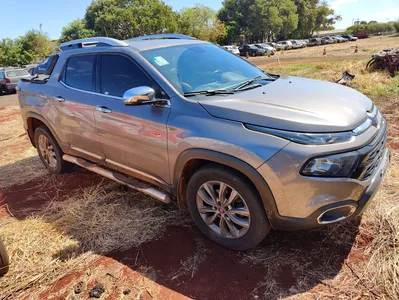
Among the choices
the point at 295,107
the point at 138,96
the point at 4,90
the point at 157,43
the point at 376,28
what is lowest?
the point at 4,90

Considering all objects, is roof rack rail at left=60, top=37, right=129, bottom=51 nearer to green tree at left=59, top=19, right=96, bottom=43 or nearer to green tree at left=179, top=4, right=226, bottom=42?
green tree at left=179, top=4, right=226, bottom=42

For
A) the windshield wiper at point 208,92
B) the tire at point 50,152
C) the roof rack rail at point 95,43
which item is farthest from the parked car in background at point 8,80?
the windshield wiper at point 208,92

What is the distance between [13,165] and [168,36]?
381 cm

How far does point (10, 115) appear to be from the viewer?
1127 cm

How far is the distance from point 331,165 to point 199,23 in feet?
172

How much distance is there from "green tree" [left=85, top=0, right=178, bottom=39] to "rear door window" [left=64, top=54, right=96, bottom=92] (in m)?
42.4

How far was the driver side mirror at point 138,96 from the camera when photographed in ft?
9.27

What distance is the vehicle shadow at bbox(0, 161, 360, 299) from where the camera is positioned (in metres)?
2.50

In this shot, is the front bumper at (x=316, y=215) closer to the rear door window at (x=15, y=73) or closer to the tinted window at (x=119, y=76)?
the tinted window at (x=119, y=76)

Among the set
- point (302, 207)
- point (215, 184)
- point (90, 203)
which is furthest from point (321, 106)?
point (90, 203)

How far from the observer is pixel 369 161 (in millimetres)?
2426

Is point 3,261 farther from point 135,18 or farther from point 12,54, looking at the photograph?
point 12,54

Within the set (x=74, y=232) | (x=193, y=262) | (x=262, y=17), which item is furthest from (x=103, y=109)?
(x=262, y=17)

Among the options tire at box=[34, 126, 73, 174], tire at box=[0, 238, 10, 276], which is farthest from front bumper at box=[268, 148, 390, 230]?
tire at box=[34, 126, 73, 174]
